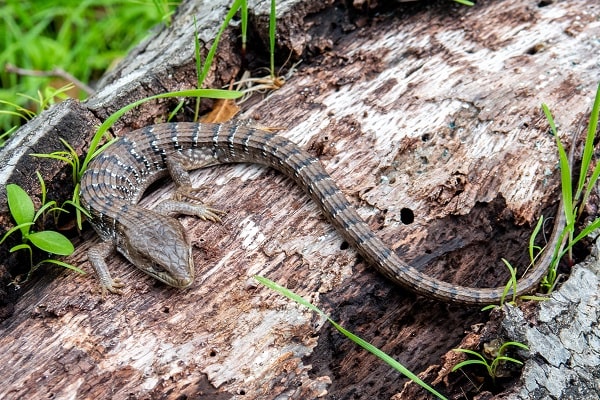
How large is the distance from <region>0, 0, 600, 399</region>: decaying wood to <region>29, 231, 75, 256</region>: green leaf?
0.24 meters

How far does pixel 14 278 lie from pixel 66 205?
0.80m

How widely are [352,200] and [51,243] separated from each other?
2.47 m

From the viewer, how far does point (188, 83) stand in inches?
227

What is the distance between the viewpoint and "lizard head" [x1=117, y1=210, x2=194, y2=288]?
14.8 ft

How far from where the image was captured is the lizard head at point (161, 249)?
14.8 ft

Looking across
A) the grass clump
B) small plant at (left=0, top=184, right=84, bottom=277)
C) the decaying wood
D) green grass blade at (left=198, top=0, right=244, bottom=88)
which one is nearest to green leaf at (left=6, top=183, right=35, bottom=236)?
small plant at (left=0, top=184, right=84, bottom=277)

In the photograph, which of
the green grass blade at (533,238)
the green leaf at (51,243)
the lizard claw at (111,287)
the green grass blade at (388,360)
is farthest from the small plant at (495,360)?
the green leaf at (51,243)

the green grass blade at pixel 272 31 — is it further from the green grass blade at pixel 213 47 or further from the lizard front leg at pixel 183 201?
the lizard front leg at pixel 183 201

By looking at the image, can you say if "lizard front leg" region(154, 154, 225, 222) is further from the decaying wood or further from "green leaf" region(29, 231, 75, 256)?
"green leaf" region(29, 231, 75, 256)

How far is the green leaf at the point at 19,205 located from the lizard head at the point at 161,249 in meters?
0.75

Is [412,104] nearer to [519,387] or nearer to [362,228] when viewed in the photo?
[362,228]

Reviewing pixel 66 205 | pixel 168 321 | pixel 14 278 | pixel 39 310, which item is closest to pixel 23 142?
pixel 66 205

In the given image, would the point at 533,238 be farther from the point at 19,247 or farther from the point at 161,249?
the point at 19,247

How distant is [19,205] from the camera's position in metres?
4.66
